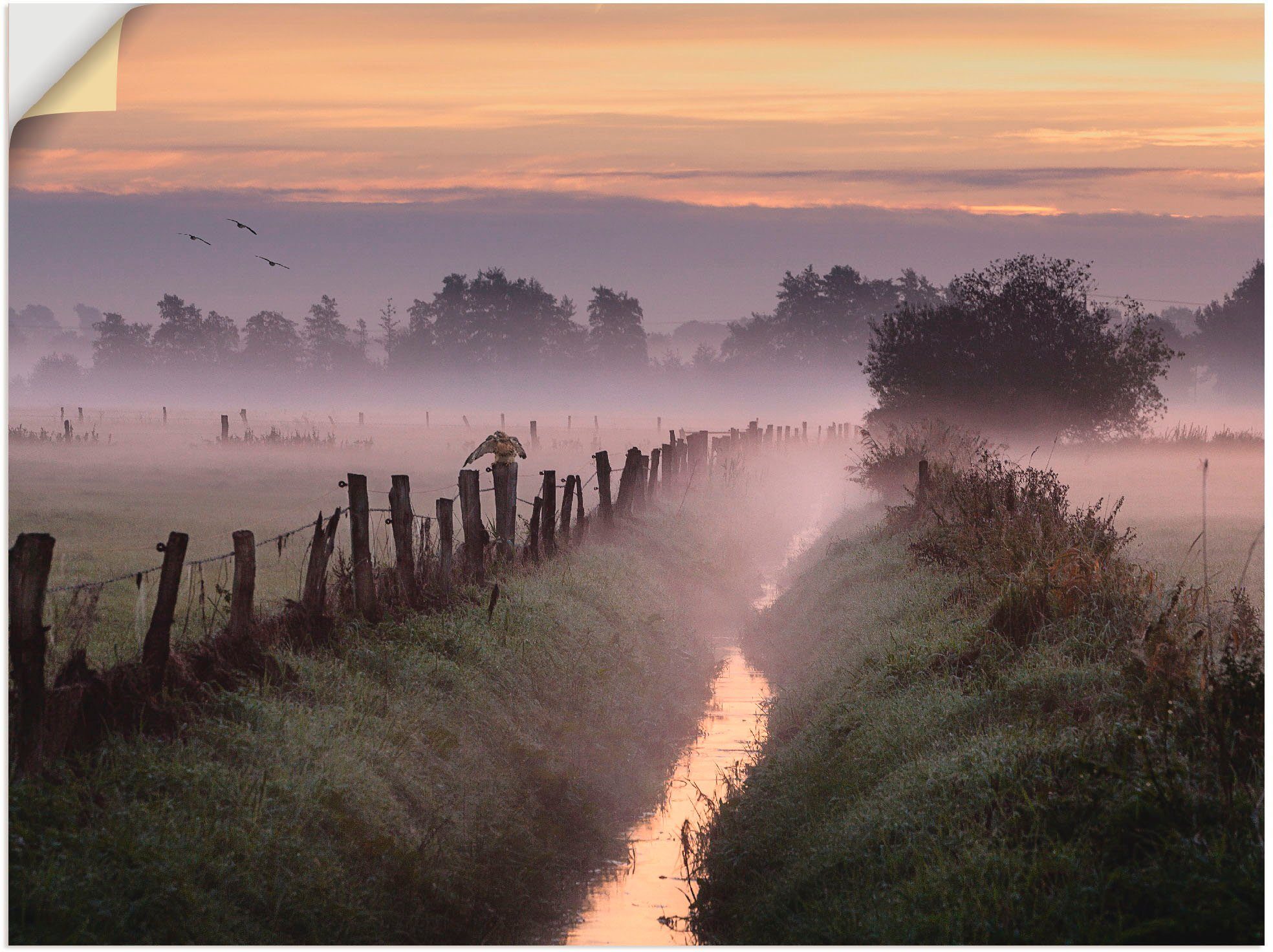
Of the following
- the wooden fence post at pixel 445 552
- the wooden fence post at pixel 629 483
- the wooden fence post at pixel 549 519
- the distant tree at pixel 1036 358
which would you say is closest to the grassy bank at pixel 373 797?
the wooden fence post at pixel 445 552

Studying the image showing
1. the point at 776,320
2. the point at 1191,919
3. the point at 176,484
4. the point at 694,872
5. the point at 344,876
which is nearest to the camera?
the point at 1191,919

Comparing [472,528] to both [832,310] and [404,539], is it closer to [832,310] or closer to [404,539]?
[404,539]

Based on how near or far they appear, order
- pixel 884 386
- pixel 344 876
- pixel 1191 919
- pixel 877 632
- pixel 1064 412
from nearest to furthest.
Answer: pixel 1191 919
pixel 344 876
pixel 877 632
pixel 1064 412
pixel 884 386

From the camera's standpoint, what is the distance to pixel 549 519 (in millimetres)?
16984

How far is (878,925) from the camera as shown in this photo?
6715 mm

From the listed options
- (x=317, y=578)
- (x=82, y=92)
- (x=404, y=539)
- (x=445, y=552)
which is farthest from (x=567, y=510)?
(x=82, y=92)

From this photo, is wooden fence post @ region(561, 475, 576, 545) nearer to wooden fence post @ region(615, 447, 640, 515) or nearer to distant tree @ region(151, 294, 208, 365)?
wooden fence post @ region(615, 447, 640, 515)

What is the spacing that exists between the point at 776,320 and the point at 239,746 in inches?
4003

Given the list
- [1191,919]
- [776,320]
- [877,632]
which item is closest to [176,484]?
[877,632]

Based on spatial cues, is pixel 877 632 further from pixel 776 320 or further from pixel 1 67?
pixel 776 320

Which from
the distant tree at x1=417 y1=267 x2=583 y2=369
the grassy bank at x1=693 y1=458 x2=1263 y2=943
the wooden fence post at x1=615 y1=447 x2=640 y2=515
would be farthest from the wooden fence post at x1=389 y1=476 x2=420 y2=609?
the distant tree at x1=417 y1=267 x2=583 y2=369

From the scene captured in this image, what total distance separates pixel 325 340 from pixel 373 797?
347ft

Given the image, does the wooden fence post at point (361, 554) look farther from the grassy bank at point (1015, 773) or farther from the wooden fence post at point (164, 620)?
the grassy bank at point (1015, 773)

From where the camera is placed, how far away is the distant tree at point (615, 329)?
97500mm
